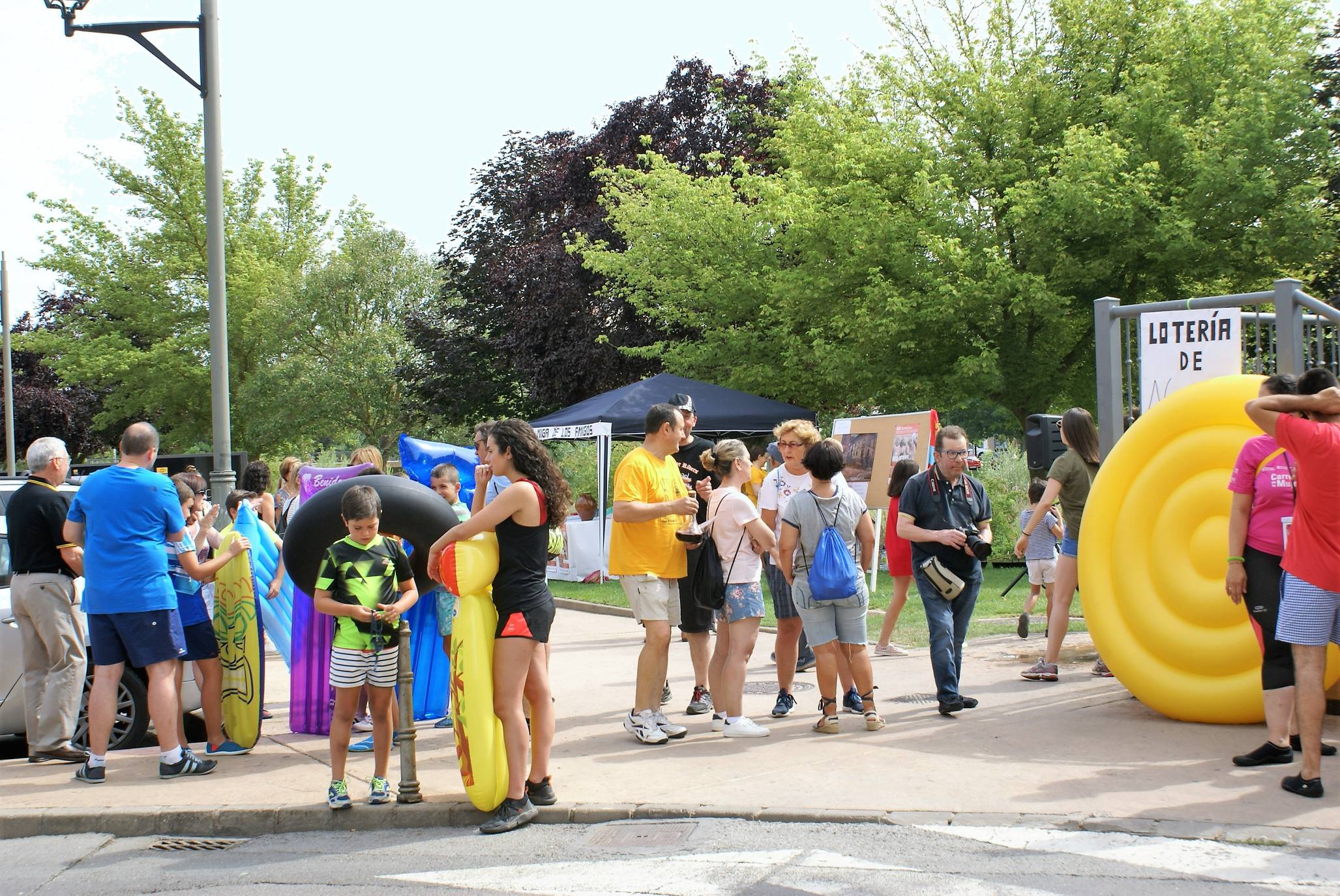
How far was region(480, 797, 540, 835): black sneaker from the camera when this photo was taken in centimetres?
531

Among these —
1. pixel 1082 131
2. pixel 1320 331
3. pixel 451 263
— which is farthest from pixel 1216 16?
pixel 451 263

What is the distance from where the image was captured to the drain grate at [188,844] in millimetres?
5418

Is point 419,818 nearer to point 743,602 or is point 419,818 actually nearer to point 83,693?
point 743,602

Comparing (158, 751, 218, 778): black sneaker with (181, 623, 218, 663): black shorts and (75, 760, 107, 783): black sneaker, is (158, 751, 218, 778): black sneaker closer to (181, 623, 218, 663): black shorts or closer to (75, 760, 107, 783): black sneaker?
(75, 760, 107, 783): black sneaker

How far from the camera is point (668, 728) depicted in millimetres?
7004

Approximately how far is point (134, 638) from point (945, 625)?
4.63 meters

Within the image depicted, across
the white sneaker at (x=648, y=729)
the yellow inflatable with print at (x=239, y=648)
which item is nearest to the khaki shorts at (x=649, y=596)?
the white sneaker at (x=648, y=729)

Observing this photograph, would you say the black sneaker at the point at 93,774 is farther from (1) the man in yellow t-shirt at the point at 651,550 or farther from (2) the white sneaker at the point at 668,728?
(2) the white sneaker at the point at 668,728

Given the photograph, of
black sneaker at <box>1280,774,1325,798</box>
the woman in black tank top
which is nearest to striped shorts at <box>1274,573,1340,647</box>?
black sneaker at <box>1280,774,1325,798</box>

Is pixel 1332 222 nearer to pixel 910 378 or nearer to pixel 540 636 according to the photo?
pixel 910 378

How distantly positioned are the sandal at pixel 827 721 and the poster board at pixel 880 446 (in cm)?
648

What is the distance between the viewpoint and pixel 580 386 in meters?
30.1

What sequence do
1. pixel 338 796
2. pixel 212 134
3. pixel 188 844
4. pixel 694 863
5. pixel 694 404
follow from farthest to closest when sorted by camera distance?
1. pixel 694 404
2. pixel 212 134
3. pixel 338 796
4. pixel 188 844
5. pixel 694 863

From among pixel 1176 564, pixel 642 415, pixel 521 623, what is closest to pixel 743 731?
pixel 521 623
